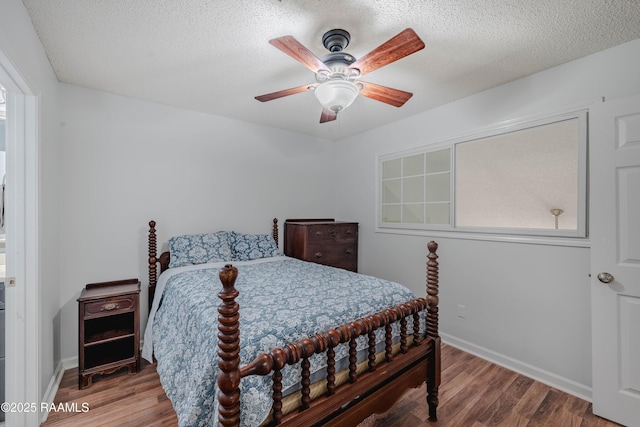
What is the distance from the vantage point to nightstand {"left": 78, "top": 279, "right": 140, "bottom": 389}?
2.20 m

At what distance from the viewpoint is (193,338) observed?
1562 mm

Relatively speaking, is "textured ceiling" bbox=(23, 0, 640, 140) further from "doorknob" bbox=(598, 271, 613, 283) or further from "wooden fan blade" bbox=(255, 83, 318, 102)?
"doorknob" bbox=(598, 271, 613, 283)

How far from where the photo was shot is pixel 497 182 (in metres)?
2.99

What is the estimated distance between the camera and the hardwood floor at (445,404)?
6.05ft

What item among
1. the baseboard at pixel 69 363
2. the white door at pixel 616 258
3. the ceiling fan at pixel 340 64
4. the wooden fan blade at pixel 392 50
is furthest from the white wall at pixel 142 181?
the white door at pixel 616 258

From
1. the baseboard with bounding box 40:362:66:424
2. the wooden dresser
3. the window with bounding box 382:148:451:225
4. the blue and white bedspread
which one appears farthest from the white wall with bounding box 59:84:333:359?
the window with bounding box 382:148:451:225

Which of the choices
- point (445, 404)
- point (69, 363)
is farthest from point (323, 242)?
point (69, 363)

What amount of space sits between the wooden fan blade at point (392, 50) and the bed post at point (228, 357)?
4.39ft

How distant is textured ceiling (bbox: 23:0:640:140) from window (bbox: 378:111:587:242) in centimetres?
60

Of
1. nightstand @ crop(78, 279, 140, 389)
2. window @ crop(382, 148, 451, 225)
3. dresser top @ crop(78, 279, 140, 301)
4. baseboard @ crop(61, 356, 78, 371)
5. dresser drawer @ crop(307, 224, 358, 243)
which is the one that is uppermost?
window @ crop(382, 148, 451, 225)

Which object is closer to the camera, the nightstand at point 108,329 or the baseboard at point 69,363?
the nightstand at point 108,329

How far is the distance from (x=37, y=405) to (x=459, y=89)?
3881 millimetres

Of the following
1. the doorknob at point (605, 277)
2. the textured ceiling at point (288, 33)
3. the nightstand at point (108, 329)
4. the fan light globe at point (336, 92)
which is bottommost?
the nightstand at point (108, 329)

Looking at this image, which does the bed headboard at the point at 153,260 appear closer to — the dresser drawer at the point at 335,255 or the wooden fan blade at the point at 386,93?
the dresser drawer at the point at 335,255
